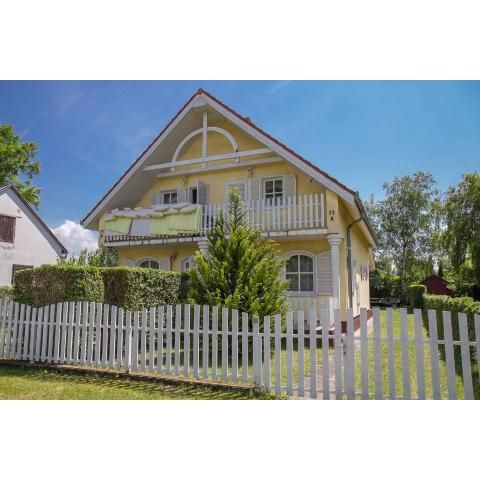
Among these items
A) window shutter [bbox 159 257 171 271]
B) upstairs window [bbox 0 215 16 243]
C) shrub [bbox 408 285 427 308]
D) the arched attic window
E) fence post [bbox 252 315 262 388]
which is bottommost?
fence post [bbox 252 315 262 388]

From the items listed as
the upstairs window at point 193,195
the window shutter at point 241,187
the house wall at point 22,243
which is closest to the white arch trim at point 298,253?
the window shutter at point 241,187

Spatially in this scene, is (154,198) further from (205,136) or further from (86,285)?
(86,285)

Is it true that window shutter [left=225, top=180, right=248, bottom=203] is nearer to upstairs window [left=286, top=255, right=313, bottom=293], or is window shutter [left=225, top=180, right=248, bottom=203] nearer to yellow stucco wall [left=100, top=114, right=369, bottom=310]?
yellow stucco wall [left=100, top=114, right=369, bottom=310]

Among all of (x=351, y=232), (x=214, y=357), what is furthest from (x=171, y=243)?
(x=214, y=357)

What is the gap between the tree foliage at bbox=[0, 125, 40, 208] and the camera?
30312 millimetres

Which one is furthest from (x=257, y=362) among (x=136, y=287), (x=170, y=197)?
(x=170, y=197)

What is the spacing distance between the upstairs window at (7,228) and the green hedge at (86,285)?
16.4m

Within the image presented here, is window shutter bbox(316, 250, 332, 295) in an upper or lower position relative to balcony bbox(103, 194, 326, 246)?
lower

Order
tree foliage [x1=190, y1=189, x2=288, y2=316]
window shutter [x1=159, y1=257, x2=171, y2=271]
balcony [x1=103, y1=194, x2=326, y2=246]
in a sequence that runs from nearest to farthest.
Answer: tree foliage [x1=190, y1=189, x2=288, y2=316] → balcony [x1=103, y1=194, x2=326, y2=246] → window shutter [x1=159, y1=257, x2=171, y2=271]

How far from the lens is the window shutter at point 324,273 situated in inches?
501

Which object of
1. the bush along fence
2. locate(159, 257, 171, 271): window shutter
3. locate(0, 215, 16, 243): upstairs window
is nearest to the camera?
the bush along fence

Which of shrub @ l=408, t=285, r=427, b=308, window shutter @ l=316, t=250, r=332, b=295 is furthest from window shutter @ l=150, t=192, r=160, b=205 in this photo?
shrub @ l=408, t=285, r=427, b=308

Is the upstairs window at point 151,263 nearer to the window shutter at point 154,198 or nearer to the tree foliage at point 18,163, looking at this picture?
the window shutter at point 154,198

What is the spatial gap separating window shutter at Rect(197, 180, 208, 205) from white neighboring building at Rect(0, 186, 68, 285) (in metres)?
12.4
